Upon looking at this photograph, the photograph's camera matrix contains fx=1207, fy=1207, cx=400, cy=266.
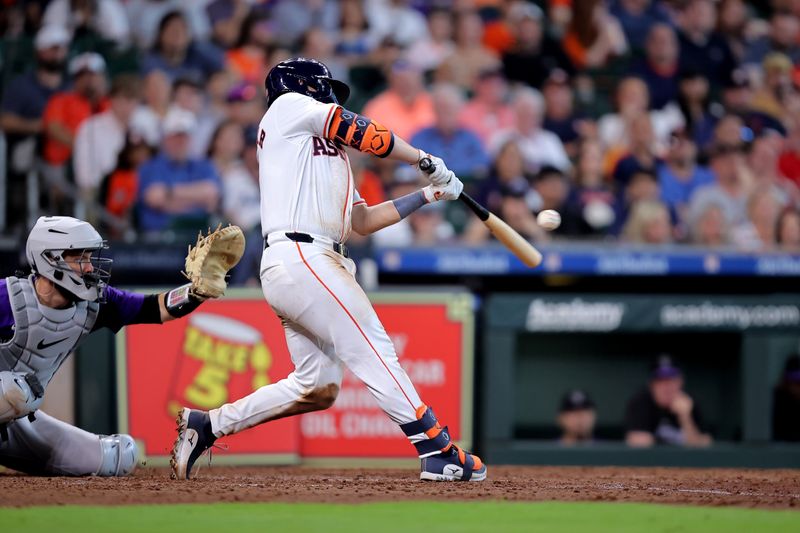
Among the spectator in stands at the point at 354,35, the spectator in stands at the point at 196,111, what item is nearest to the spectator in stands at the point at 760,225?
the spectator in stands at the point at 354,35

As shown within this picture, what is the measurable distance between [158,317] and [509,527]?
2.35m

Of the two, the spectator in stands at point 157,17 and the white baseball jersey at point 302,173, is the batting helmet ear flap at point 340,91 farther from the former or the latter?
the spectator in stands at point 157,17

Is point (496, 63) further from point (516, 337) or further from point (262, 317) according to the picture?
point (262, 317)

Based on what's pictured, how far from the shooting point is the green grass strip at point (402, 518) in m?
4.24

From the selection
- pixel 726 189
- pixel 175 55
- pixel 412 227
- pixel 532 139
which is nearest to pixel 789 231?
pixel 726 189

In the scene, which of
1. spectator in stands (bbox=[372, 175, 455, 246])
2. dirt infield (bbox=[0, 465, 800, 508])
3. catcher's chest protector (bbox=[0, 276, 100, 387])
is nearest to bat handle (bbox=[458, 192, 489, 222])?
dirt infield (bbox=[0, 465, 800, 508])

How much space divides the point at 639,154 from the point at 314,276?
6247 millimetres

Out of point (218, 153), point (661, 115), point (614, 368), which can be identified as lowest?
point (614, 368)

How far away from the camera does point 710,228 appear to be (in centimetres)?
1005

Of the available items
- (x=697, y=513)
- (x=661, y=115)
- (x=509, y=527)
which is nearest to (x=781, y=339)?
(x=661, y=115)

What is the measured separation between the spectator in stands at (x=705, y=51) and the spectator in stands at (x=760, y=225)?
256 centimetres

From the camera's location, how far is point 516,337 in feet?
30.4

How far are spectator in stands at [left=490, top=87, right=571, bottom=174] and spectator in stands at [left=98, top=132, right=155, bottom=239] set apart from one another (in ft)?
10.5

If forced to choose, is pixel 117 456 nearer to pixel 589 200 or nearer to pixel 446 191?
pixel 446 191
